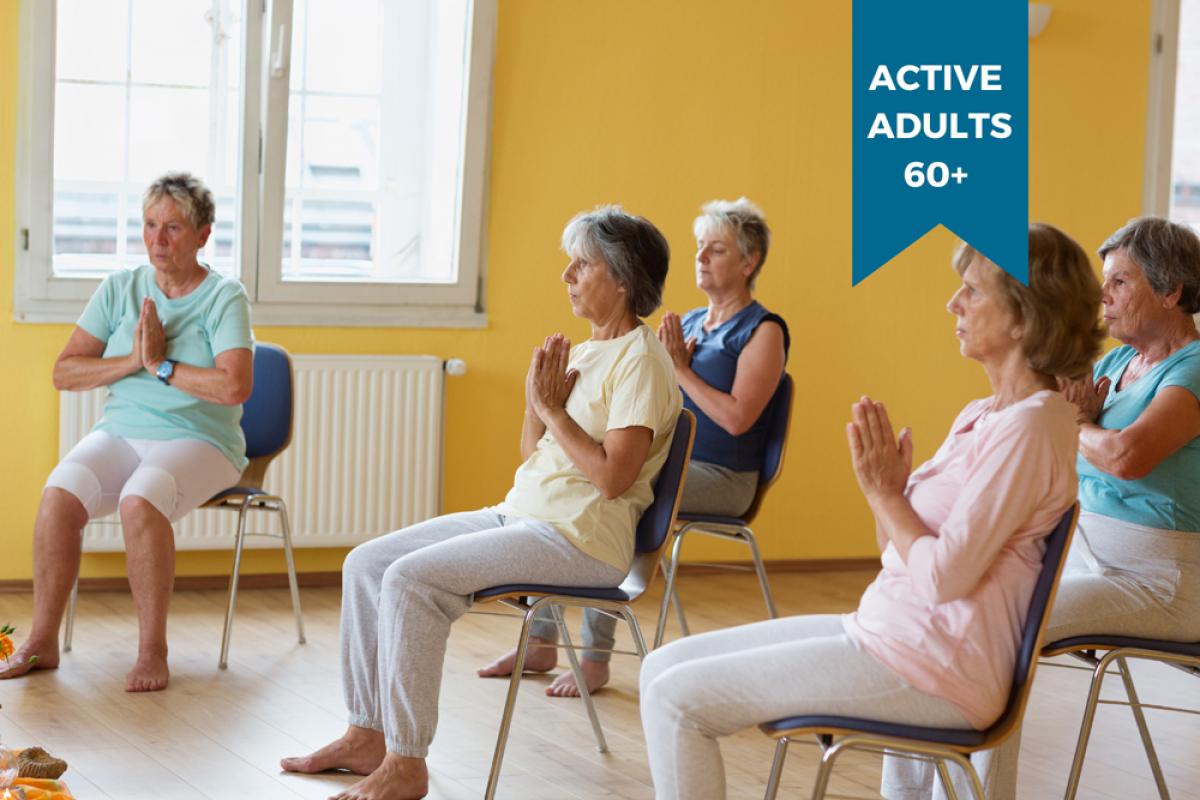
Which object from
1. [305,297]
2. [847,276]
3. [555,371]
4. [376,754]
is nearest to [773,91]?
[847,276]

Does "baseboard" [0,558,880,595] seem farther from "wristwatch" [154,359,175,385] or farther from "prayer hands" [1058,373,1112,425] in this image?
"prayer hands" [1058,373,1112,425]

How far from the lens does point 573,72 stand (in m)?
5.06

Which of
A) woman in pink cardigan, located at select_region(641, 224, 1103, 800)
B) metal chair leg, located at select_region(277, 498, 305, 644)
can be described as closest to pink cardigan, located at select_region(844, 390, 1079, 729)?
woman in pink cardigan, located at select_region(641, 224, 1103, 800)

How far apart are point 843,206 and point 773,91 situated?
0.49 meters

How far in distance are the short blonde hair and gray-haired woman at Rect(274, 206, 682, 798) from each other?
87 centimetres

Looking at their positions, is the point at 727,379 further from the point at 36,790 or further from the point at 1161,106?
the point at 1161,106

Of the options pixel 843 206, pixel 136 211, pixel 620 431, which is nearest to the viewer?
pixel 620 431

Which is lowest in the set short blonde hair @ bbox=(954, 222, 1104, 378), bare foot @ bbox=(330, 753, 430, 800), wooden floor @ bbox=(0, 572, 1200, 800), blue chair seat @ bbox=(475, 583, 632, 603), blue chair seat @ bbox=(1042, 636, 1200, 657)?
wooden floor @ bbox=(0, 572, 1200, 800)

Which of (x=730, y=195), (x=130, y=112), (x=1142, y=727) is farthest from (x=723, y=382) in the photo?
(x=130, y=112)

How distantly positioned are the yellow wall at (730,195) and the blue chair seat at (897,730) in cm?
314

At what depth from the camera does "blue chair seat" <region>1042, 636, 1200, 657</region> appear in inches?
102

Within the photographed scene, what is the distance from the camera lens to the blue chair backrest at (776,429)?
3801 mm

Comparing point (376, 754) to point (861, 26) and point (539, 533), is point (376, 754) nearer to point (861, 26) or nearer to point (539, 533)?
point (539, 533)

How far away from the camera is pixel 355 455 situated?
4.85 metres
